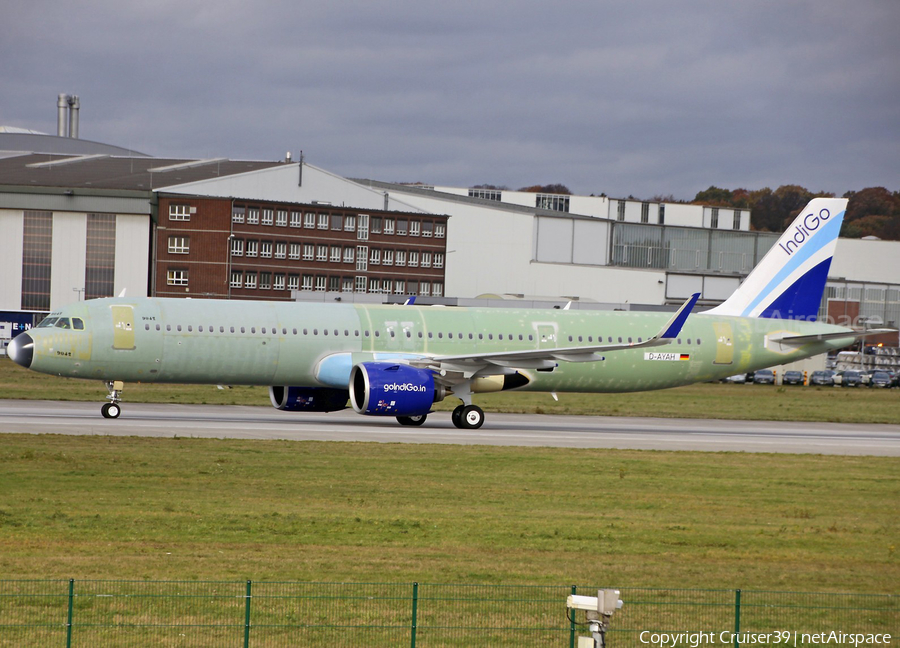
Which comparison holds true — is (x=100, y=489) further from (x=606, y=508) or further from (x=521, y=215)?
(x=521, y=215)

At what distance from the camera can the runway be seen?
34844 millimetres

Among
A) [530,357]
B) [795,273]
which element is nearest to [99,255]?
[530,357]

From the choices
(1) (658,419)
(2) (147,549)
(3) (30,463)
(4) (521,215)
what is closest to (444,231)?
(4) (521,215)

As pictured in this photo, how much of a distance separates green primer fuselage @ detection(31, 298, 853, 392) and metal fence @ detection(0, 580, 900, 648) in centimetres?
2293

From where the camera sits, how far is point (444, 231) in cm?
12250

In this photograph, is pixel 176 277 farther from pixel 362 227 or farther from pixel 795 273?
pixel 795 273

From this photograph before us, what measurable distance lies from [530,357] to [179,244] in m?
73.2

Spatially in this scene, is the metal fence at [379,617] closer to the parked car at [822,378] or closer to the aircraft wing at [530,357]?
the aircraft wing at [530,357]

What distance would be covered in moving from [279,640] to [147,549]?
5.47 m

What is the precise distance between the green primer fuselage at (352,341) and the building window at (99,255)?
65.2 metres

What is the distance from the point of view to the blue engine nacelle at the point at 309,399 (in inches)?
1608

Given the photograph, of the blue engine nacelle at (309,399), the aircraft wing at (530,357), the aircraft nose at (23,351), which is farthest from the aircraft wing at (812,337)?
the aircraft nose at (23,351)

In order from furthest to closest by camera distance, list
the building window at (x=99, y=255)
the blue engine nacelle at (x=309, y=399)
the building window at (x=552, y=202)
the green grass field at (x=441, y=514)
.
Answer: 1. the building window at (x=552, y=202)
2. the building window at (x=99, y=255)
3. the blue engine nacelle at (x=309, y=399)
4. the green grass field at (x=441, y=514)

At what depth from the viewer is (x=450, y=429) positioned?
39906mm
